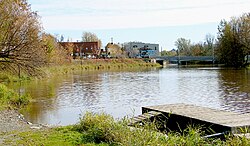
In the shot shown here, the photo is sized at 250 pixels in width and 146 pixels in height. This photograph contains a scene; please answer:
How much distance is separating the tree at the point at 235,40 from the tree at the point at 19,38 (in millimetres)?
47913

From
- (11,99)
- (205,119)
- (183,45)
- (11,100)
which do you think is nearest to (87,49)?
(183,45)

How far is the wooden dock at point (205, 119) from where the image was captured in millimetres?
10648

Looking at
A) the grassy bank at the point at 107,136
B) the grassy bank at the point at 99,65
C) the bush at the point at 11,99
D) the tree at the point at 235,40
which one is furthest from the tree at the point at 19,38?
the tree at the point at 235,40

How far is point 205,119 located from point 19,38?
1242 centimetres

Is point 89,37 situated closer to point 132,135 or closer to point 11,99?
point 11,99

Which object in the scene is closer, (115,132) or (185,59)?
(115,132)

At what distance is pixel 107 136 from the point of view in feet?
29.0

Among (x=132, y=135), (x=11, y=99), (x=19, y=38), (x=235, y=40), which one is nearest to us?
(x=132, y=135)

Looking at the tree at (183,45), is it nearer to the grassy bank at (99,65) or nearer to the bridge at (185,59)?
the bridge at (185,59)

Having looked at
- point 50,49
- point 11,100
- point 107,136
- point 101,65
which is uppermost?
point 50,49

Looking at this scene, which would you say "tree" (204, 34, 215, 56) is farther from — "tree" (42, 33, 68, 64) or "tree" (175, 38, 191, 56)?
"tree" (42, 33, 68, 64)

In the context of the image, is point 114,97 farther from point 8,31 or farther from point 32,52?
point 8,31

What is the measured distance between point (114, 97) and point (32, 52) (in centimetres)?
606

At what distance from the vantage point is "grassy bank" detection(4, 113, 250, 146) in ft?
24.7
